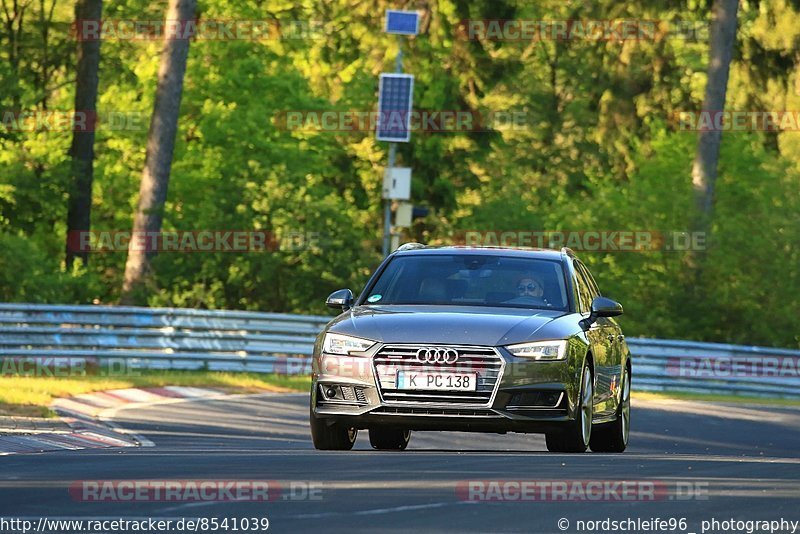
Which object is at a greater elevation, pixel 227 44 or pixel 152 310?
pixel 227 44

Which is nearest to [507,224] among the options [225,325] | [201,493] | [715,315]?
[715,315]

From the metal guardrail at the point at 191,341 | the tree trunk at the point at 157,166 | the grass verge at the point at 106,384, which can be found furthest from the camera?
the tree trunk at the point at 157,166

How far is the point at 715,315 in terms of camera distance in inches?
1658

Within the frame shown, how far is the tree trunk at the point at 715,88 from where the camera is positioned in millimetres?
44219

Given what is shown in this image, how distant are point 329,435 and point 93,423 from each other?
5.44 m

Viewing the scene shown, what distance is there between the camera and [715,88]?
45031mm

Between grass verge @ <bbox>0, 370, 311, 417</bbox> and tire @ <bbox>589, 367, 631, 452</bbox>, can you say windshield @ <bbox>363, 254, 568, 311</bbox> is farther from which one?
grass verge @ <bbox>0, 370, 311, 417</bbox>

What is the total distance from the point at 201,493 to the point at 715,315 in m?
31.9

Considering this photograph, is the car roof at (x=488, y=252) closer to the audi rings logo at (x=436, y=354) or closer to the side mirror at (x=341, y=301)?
the side mirror at (x=341, y=301)

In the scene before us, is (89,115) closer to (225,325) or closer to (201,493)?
(225,325)

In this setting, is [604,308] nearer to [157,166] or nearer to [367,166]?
[157,166]

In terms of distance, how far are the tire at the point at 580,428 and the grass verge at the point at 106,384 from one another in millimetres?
6868

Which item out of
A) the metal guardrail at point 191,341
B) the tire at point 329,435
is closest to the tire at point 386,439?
the tire at point 329,435

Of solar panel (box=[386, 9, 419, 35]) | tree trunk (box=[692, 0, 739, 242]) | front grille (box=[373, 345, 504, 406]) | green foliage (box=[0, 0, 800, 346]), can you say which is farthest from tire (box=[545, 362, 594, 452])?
tree trunk (box=[692, 0, 739, 242])
